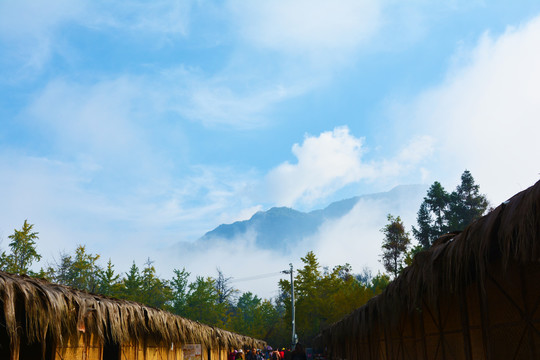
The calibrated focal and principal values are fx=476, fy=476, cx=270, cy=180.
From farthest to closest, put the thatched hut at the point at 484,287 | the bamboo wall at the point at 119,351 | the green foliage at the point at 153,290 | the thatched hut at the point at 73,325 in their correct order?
1. the green foliage at the point at 153,290
2. the bamboo wall at the point at 119,351
3. the thatched hut at the point at 73,325
4. the thatched hut at the point at 484,287

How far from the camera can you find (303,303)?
162 feet

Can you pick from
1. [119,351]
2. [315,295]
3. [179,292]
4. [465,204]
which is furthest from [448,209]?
[119,351]

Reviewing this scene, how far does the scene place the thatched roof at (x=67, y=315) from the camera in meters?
7.66

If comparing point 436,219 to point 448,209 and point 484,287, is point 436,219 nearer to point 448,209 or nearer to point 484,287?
point 448,209

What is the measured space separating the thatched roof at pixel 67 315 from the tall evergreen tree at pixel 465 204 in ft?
159

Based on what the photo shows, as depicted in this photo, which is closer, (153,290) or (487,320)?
(487,320)

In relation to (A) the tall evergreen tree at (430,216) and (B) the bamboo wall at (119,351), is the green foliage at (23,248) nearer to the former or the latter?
(B) the bamboo wall at (119,351)

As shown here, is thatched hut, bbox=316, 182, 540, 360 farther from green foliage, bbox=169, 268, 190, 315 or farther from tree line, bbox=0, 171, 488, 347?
green foliage, bbox=169, 268, 190, 315

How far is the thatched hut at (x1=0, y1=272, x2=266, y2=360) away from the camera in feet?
25.8

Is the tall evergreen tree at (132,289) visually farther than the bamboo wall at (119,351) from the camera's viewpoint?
Yes

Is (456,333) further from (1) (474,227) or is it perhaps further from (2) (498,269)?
(1) (474,227)

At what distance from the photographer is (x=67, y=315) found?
8.89 metres

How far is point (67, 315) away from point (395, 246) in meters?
47.5

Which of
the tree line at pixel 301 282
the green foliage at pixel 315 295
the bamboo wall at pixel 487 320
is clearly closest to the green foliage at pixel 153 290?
the tree line at pixel 301 282
